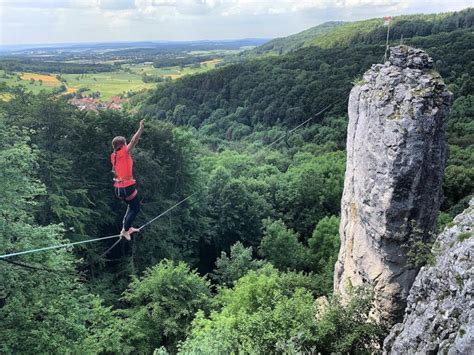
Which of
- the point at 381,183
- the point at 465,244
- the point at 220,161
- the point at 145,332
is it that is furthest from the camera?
the point at 220,161

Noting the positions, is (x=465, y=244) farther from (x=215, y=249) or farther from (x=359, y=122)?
(x=215, y=249)

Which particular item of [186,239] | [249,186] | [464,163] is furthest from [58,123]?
[464,163]

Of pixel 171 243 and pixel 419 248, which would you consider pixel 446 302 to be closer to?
pixel 419 248

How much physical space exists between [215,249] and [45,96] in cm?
1648

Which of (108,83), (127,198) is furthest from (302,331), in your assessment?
(108,83)

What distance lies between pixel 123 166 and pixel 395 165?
8.19 metres

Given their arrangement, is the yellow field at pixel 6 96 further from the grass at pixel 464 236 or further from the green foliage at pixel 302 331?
the grass at pixel 464 236

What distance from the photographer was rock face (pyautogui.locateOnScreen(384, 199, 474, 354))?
8.73 metres

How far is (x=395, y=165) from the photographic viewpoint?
13578 mm

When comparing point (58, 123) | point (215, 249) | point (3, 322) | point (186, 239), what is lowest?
point (215, 249)

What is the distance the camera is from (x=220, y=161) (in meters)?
45.2

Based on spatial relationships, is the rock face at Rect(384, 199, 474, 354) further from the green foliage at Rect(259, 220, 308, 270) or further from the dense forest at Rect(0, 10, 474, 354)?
the green foliage at Rect(259, 220, 308, 270)

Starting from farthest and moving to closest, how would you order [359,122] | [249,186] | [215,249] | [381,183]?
[249,186], [215,249], [359,122], [381,183]

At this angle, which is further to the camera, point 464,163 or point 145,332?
point 464,163
